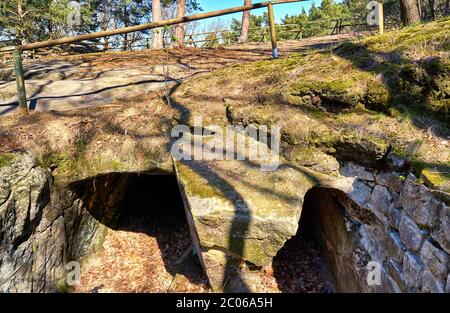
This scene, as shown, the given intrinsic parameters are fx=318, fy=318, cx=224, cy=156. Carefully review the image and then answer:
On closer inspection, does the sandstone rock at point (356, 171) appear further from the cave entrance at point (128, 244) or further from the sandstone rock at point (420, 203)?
the cave entrance at point (128, 244)

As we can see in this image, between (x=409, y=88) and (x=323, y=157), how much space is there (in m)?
1.35

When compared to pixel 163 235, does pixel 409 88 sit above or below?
above

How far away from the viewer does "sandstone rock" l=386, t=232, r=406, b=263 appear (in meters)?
3.17

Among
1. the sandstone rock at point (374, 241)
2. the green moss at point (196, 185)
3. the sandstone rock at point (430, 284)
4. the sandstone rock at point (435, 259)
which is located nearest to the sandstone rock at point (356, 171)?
the sandstone rock at point (374, 241)

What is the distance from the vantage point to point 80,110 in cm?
593

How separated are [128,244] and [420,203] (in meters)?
5.17

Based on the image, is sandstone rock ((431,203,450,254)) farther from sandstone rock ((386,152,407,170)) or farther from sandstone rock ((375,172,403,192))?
sandstone rock ((386,152,407,170))

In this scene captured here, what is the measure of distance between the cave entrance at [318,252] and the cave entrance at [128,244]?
1.55 meters

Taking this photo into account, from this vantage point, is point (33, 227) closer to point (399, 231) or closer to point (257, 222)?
point (257, 222)

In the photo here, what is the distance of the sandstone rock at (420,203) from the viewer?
2.72 m

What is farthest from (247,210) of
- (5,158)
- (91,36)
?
(91,36)

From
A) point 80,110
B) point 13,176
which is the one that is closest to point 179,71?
point 80,110

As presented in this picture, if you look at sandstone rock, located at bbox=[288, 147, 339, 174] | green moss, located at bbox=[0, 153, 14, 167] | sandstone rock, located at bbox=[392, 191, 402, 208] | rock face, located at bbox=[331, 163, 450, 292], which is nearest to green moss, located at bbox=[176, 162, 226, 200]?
sandstone rock, located at bbox=[288, 147, 339, 174]
